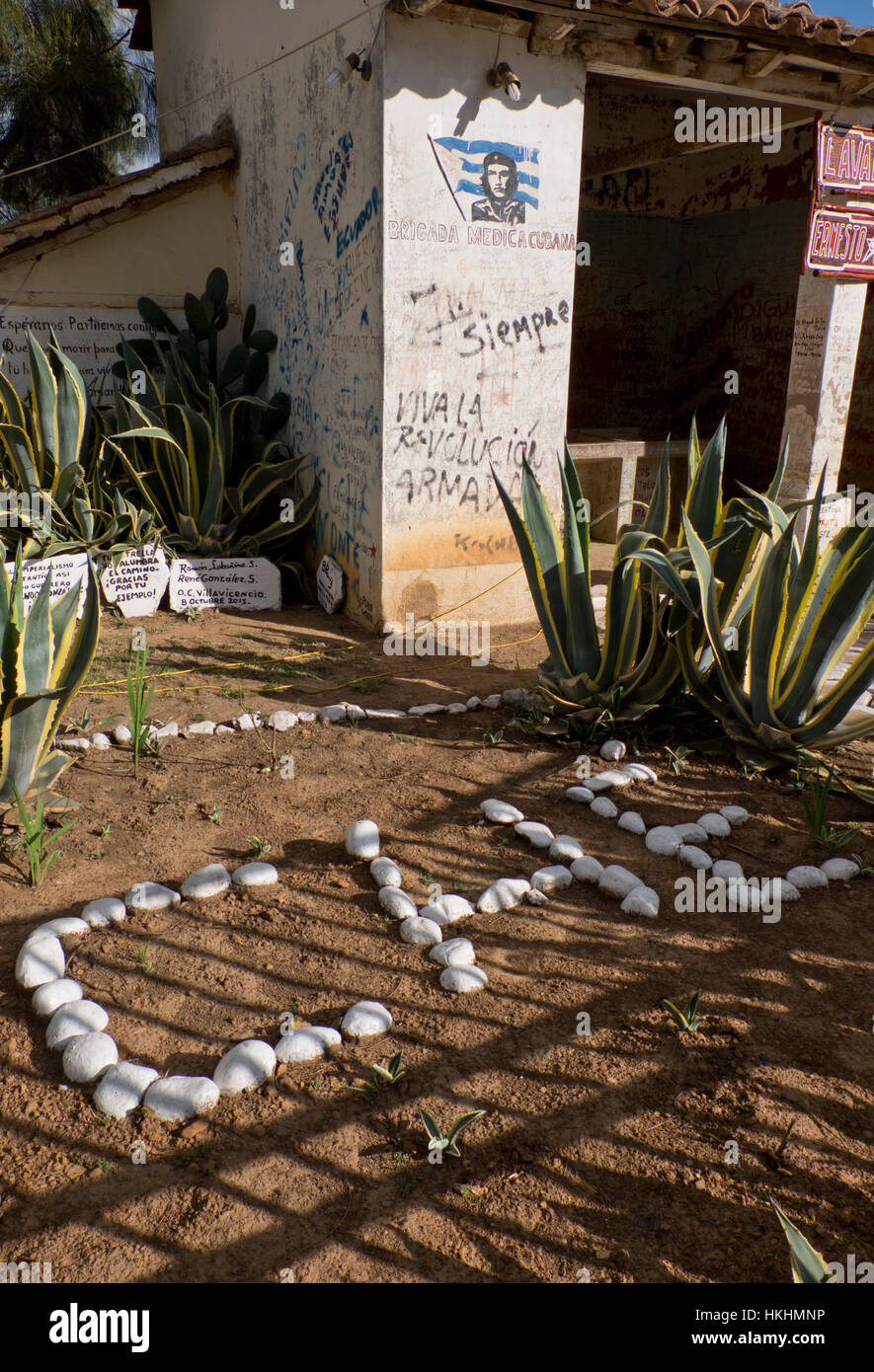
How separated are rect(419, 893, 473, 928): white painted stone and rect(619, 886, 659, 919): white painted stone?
44 centimetres

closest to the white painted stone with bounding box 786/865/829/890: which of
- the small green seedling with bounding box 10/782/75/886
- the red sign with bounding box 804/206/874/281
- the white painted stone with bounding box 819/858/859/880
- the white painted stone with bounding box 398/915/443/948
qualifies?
the white painted stone with bounding box 819/858/859/880

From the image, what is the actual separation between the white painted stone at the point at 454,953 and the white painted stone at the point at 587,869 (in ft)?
1.70

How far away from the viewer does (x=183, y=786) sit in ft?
11.4

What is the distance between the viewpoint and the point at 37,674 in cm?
311

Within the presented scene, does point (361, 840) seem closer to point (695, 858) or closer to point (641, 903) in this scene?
point (641, 903)

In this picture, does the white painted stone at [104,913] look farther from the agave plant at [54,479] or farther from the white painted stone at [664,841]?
the agave plant at [54,479]

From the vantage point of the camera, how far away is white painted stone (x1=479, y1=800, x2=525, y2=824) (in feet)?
10.6

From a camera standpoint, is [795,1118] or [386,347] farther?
[386,347]

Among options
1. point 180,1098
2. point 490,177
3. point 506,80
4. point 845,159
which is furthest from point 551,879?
point 845,159

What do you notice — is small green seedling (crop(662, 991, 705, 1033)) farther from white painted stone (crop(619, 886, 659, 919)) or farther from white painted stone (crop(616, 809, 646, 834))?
white painted stone (crop(616, 809, 646, 834))

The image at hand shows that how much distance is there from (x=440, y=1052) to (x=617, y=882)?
86 cm
